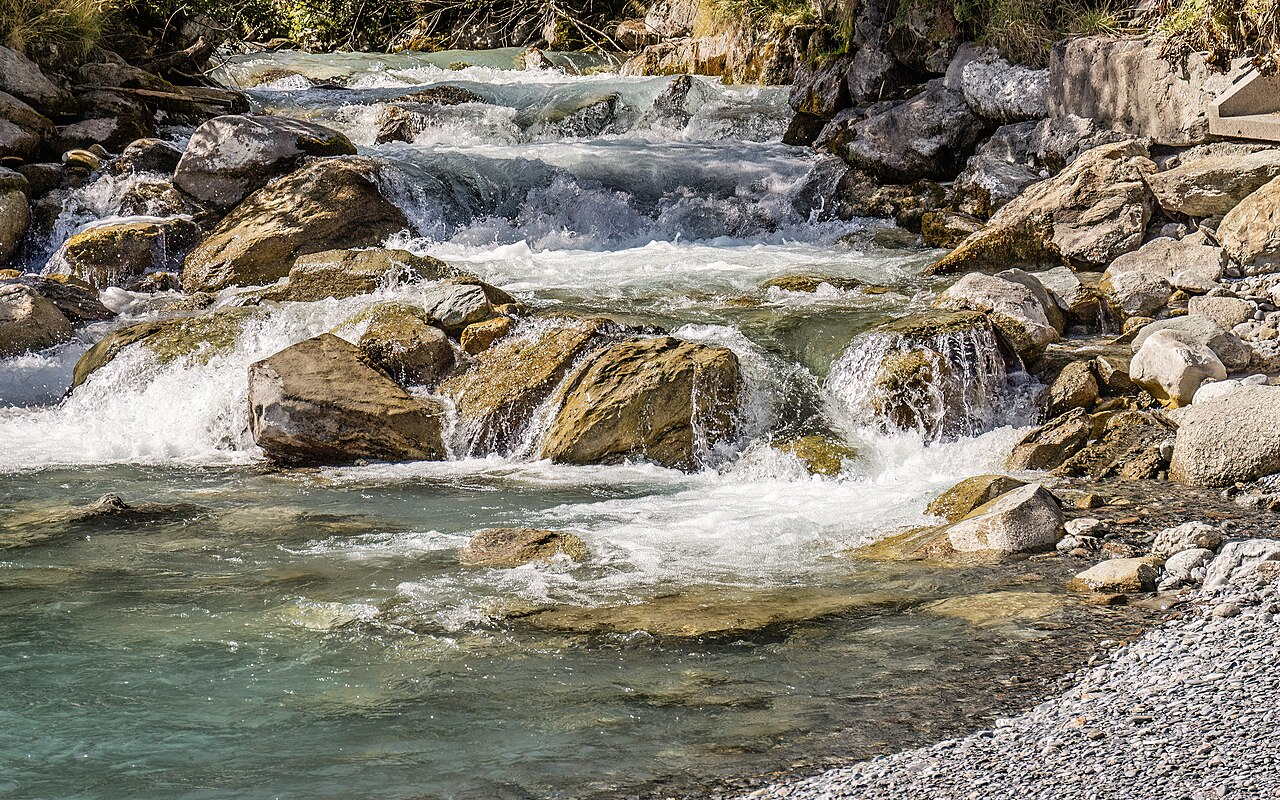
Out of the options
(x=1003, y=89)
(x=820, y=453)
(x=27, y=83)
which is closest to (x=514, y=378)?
(x=820, y=453)

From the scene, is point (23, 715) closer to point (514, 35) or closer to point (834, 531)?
point (834, 531)

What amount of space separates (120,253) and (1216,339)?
9.02 metres

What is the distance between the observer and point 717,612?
4.54 metres

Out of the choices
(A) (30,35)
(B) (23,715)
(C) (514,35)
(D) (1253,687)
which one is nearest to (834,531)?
(D) (1253,687)

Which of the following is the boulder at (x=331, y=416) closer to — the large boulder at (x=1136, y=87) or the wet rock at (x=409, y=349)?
the wet rock at (x=409, y=349)

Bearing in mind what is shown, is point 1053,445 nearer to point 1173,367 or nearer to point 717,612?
point 1173,367

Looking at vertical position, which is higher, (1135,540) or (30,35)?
(30,35)

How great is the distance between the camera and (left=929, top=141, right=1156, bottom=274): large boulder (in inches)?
388

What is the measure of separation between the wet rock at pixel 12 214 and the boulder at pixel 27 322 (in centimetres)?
170

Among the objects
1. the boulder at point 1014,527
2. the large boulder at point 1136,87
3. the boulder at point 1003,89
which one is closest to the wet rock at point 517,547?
the boulder at point 1014,527

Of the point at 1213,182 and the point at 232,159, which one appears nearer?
the point at 1213,182

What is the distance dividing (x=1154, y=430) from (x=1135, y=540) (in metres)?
1.62

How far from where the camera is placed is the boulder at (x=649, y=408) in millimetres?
7320

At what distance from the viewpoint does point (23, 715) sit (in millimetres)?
3713
